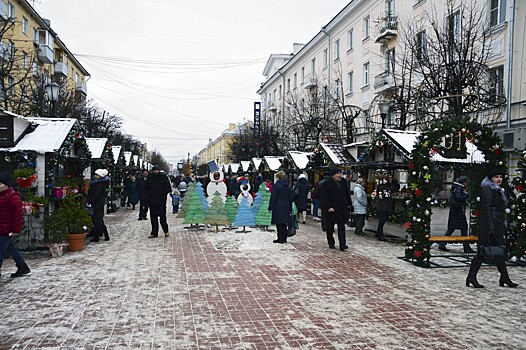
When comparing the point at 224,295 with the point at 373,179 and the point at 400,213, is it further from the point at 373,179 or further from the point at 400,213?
the point at 373,179

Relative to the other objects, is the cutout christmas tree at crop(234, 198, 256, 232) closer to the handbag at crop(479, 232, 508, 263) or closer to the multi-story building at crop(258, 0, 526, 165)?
the multi-story building at crop(258, 0, 526, 165)

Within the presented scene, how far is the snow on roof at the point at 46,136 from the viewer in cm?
1027

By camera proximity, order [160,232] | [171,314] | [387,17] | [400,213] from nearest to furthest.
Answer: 1. [171,314]
2. [400,213]
3. [160,232]
4. [387,17]

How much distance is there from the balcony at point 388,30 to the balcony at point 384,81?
81.1 inches

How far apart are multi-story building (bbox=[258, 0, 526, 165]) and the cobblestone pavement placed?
6.26 metres

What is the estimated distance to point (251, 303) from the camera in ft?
20.0

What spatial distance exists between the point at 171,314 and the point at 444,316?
3453mm

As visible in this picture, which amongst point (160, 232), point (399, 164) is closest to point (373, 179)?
point (399, 164)

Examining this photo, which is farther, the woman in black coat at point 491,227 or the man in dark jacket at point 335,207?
the man in dark jacket at point 335,207

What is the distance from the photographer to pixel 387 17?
24.6 metres

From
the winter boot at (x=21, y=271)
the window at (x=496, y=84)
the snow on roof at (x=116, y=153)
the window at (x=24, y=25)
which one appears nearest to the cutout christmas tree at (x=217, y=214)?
the winter boot at (x=21, y=271)

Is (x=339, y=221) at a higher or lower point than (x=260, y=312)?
higher

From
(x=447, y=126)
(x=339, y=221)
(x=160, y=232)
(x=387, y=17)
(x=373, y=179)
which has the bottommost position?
(x=160, y=232)

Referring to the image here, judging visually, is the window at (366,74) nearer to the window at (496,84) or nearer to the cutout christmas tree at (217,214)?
the window at (496,84)
